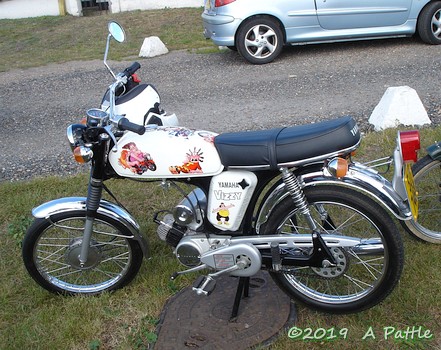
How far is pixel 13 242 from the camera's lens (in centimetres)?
405

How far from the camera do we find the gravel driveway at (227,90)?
6.07 metres

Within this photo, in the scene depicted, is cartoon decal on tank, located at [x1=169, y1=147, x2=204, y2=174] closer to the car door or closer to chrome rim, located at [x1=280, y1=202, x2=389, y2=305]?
chrome rim, located at [x1=280, y1=202, x2=389, y2=305]

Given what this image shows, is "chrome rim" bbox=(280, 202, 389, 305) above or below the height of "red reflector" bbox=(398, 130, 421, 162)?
below

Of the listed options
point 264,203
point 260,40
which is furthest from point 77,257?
Answer: point 260,40

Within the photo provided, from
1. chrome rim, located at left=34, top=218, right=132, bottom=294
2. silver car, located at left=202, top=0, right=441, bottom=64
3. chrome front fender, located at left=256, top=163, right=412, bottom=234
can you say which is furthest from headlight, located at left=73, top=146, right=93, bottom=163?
silver car, located at left=202, top=0, right=441, bottom=64

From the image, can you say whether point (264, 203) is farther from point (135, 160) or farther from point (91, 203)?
point (91, 203)

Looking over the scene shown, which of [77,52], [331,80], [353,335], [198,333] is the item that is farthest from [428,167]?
[77,52]

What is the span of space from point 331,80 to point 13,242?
481 cm

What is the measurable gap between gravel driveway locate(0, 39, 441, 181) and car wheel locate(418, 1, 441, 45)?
0.55 feet

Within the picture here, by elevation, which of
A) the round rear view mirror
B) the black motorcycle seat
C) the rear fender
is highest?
the round rear view mirror

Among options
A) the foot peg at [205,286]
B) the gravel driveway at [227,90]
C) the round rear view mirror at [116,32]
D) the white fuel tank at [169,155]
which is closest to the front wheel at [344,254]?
the foot peg at [205,286]

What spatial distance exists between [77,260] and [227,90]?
446cm

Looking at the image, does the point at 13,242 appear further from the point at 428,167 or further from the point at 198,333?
the point at 428,167

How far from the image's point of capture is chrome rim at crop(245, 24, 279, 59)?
8.20 m
